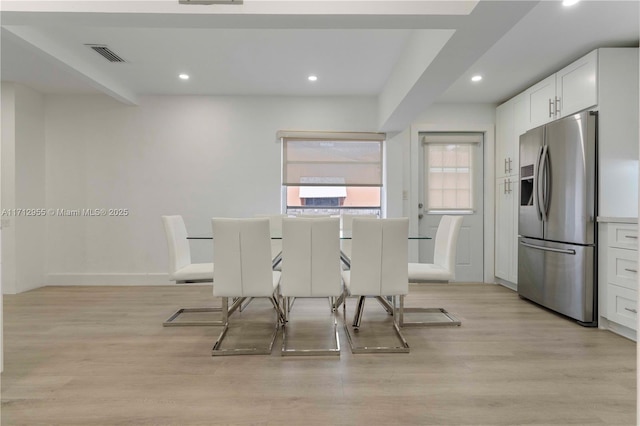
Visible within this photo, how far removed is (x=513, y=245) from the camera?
171 inches

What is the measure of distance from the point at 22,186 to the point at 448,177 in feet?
18.5

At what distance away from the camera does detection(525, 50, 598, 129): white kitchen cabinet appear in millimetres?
3078

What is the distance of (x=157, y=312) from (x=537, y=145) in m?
4.21

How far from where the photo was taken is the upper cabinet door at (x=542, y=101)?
11.8ft

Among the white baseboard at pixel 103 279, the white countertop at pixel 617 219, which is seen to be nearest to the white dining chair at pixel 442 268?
the white countertop at pixel 617 219

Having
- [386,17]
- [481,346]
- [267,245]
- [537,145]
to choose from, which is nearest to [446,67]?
[386,17]

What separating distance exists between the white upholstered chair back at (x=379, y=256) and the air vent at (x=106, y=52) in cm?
291

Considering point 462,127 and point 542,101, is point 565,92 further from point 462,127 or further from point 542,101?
point 462,127

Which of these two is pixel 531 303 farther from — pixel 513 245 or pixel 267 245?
pixel 267 245

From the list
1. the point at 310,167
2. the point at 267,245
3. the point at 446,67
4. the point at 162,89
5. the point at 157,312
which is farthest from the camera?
the point at 310,167

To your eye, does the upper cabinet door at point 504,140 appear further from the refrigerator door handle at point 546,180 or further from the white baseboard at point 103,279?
the white baseboard at point 103,279

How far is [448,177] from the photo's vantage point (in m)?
4.95

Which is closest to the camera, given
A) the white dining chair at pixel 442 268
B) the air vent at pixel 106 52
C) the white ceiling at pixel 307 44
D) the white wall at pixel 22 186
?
the white ceiling at pixel 307 44

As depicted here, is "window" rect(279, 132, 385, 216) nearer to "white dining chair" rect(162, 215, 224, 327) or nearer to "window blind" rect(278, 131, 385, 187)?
"window blind" rect(278, 131, 385, 187)
